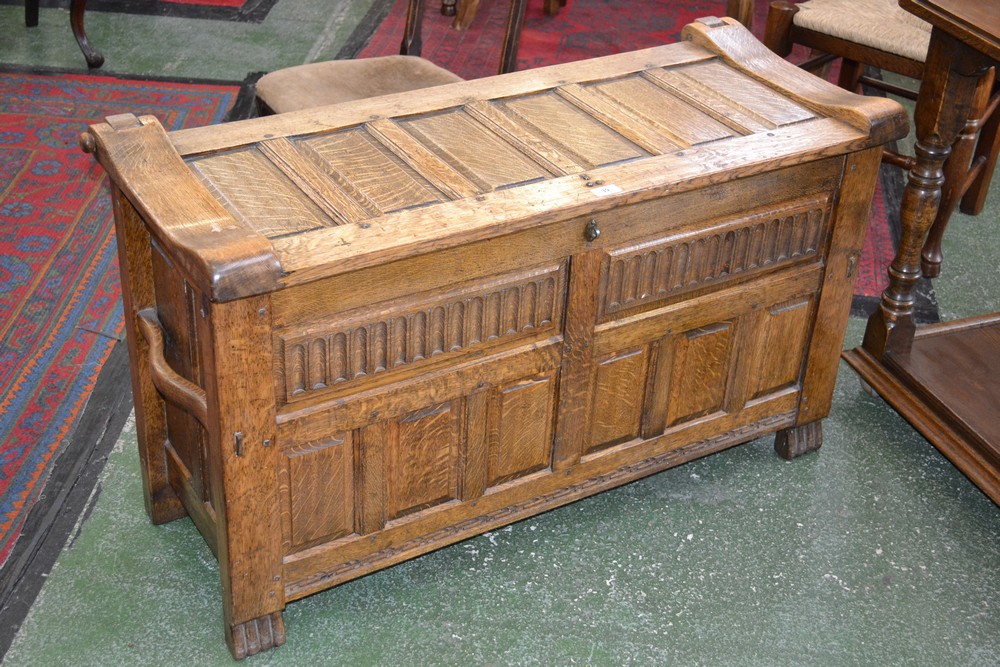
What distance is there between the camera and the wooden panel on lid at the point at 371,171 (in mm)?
2373

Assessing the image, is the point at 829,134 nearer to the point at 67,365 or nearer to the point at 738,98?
the point at 738,98

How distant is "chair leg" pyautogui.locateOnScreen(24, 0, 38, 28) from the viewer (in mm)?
5328

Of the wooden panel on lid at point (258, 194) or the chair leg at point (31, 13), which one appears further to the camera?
the chair leg at point (31, 13)

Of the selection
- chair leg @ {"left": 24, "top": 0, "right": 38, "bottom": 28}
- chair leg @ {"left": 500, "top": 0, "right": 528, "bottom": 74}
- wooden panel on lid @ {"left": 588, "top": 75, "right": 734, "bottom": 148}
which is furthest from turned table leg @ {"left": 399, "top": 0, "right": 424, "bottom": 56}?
chair leg @ {"left": 24, "top": 0, "right": 38, "bottom": 28}

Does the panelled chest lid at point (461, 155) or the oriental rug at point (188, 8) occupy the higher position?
the panelled chest lid at point (461, 155)

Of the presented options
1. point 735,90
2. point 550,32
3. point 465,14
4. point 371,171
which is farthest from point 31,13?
point 735,90

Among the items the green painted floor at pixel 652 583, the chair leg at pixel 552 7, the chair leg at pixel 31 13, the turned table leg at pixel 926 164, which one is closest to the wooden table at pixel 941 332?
the turned table leg at pixel 926 164

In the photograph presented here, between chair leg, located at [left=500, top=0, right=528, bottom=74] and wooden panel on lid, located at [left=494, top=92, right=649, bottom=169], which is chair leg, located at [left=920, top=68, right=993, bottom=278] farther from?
wooden panel on lid, located at [left=494, top=92, right=649, bottom=169]

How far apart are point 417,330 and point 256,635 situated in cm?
73

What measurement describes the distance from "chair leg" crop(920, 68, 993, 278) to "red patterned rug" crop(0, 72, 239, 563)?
2.53 m

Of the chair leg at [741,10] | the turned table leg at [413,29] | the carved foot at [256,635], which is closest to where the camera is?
the carved foot at [256,635]

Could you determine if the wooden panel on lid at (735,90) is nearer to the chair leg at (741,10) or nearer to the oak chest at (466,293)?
the oak chest at (466,293)

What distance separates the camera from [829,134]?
8.73 ft

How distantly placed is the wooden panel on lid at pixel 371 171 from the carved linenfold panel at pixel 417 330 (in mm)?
202
